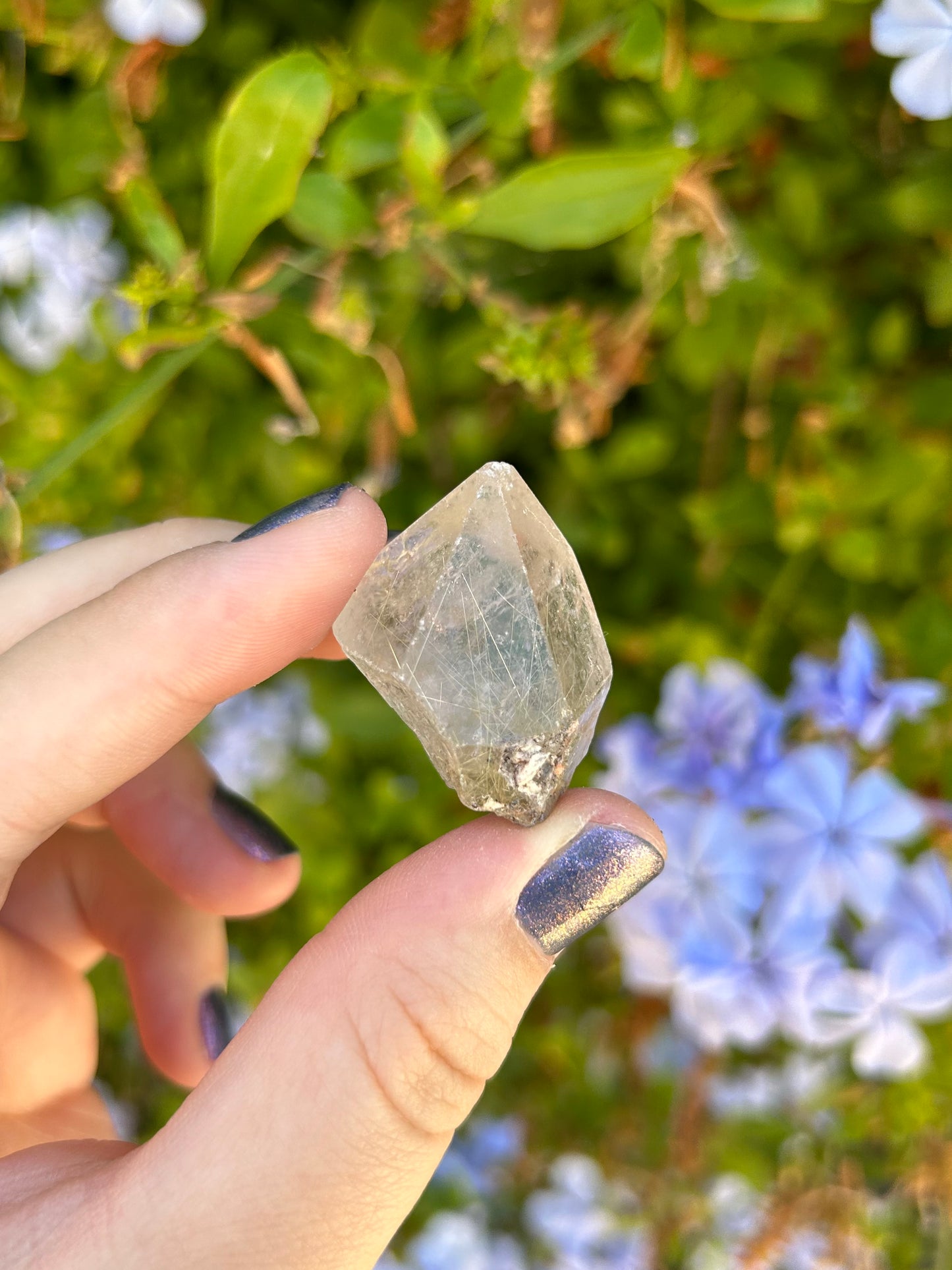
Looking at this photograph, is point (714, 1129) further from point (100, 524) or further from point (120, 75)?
point (120, 75)

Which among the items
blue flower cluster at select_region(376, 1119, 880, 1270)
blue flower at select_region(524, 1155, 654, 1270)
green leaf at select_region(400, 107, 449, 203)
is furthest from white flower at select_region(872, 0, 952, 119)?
blue flower at select_region(524, 1155, 654, 1270)

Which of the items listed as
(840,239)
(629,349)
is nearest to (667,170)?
(629,349)

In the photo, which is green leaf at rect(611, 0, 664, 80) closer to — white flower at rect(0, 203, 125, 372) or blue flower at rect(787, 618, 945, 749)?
blue flower at rect(787, 618, 945, 749)

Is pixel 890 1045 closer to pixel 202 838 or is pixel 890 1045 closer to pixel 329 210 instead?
pixel 202 838

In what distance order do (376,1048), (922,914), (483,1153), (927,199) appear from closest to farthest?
(376,1048)
(922,914)
(927,199)
(483,1153)

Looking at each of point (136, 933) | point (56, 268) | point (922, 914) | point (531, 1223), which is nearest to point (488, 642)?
point (922, 914)

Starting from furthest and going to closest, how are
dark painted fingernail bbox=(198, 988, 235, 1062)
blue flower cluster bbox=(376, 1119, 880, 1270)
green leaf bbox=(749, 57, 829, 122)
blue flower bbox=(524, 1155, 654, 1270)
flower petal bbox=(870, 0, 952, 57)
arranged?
blue flower bbox=(524, 1155, 654, 1270), blue flower cluster bbox=(376, 1119, 880, 1270), dark painted fingernail bbox=(198, 988, 235, 1062), green leaf bbox=(749, 57, 829, 122), flower petal bbox=(870, 0, 952, 57)
